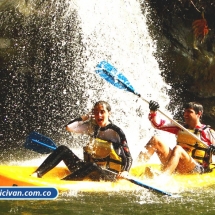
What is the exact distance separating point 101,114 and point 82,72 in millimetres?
4516

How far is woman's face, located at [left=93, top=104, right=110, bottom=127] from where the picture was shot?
4461mm

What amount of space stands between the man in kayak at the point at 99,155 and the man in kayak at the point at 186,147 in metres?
0.45

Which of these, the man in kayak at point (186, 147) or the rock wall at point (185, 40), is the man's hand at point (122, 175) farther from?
the rock wall at point (185, 40)

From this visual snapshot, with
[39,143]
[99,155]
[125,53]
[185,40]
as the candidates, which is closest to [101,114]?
[99,155]

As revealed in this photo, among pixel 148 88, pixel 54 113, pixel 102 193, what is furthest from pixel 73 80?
pixel 102 193

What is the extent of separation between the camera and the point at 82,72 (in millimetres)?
8891

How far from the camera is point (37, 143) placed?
4.91m

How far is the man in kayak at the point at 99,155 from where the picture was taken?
425cm

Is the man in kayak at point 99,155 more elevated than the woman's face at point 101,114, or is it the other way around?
the woman's face at point 101,114

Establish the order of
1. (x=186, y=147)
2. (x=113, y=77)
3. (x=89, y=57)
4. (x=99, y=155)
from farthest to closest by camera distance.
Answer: (x=89, y=57)
(x=113, y=77)
(x=186, y=147)
(x=99, y=155)

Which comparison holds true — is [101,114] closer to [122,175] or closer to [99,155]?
[99,155]

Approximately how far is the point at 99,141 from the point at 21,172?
35.3 inches

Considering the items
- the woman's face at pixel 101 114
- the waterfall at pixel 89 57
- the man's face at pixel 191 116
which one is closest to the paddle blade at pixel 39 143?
the woman's face at pixel 101 114

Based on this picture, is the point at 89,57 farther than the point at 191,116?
Yes
